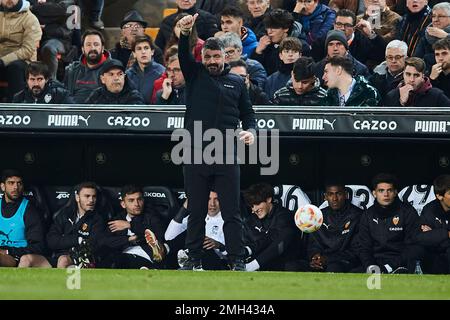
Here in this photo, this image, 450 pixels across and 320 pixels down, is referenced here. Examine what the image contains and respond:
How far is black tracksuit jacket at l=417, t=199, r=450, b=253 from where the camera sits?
1246 cm

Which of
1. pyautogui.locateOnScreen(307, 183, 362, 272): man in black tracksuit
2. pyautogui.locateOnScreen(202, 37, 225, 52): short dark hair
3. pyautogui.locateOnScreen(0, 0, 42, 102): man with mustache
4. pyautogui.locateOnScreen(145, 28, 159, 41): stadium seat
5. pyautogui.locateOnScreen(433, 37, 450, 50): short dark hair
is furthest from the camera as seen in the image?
pyautogui.locateOnScreen(145, 28, 159, 41): stadium seat

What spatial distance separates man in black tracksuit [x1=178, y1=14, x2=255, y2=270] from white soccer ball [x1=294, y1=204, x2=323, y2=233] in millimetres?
917

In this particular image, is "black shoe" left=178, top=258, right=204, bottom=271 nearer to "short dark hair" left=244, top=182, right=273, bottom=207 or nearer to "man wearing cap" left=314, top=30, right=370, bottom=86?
"short dark hair" left=244, top=182, right=273, bottom=207

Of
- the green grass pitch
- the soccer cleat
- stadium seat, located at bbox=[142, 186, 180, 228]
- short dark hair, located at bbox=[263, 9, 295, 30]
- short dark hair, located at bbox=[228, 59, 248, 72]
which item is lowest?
the green grass pitch

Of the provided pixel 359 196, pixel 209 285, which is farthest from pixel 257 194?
pixel 209 285

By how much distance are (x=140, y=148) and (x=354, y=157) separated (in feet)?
6.95

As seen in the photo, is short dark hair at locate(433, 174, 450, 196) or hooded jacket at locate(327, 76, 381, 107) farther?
hooded jacket at locate(327, 76, 381, 107)

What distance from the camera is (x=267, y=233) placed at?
505 inches

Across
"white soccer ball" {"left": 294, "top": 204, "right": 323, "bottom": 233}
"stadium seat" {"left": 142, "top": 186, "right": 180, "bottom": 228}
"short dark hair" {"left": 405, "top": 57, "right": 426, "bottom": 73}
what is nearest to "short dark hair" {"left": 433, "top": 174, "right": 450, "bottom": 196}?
"short dark hair" {"left": 405, "top": 57, "right": 426, "bottom": 73}

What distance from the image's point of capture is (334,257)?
12.7 m

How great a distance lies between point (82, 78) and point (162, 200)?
159cm

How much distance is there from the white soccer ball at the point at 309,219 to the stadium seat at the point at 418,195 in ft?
2.86
